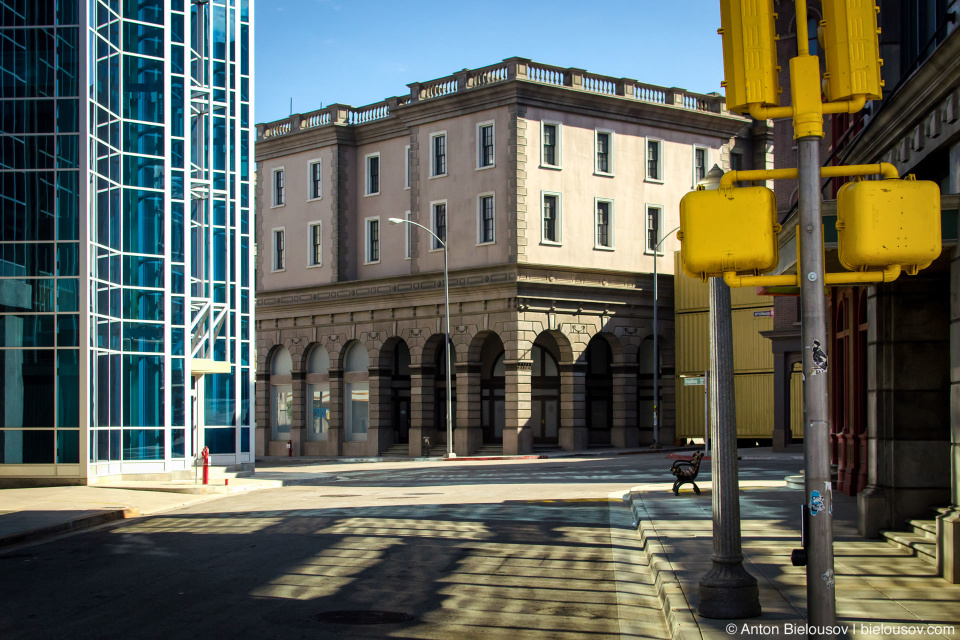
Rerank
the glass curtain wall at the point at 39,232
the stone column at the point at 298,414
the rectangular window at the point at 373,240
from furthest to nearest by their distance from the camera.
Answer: the stone column at the point at 298,414
the rectangular window at the point at 373,240
the glass curtain wall at the point at 39,232

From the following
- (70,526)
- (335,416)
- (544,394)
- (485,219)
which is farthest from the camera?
(335,416)

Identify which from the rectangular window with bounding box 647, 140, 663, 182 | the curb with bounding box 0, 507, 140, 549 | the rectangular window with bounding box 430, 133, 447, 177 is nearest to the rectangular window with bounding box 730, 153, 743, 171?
the rectangular window with bounding box 647, 140, 663, 182

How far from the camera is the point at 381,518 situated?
1945cm

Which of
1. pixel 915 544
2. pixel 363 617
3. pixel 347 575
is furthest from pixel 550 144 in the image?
pixel 363 617

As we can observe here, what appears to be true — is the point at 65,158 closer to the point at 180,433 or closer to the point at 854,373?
the point at 180,433

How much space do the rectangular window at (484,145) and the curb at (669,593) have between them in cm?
3476

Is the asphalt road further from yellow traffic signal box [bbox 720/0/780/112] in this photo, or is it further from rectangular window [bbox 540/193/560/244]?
rectangular window [bbox 540/193/560/244]

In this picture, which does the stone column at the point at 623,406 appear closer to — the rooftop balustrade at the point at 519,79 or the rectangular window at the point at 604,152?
the rectangular window at the point at 604,152

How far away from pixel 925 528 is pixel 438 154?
134 ft

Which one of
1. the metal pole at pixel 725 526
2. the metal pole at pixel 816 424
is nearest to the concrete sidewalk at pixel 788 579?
the metal pole at pixel 725 526

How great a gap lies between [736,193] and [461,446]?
42.8 meters

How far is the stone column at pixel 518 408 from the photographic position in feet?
154

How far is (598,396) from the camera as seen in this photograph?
51.7 m

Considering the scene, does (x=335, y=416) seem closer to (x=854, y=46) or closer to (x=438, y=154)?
(x=438, y=154)
